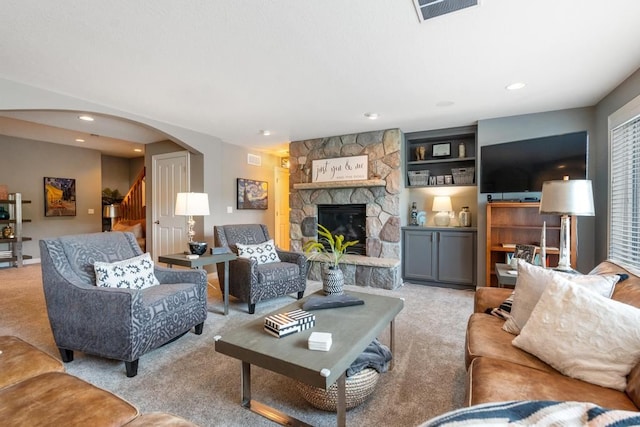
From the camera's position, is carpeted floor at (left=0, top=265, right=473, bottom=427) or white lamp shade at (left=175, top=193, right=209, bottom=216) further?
white lamp shade at (left=175, top=193, right=209, bottom=216)

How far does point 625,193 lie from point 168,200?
5963 mm

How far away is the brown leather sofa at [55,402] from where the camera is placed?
1008 mm

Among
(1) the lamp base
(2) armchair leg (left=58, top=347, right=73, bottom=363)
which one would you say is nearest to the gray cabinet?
(1) the lamp base

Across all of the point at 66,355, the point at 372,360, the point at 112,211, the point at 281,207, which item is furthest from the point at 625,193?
the point at 112,211

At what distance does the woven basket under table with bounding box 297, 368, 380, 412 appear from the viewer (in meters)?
1.61

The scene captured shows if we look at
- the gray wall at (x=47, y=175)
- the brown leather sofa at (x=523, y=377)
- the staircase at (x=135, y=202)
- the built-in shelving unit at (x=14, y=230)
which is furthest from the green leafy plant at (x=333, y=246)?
the gray wall at (x=47, y=175)

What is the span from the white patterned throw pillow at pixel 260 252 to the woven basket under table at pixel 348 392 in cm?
201

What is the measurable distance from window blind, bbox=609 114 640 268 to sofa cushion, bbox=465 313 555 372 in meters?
1.95

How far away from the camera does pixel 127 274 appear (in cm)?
237

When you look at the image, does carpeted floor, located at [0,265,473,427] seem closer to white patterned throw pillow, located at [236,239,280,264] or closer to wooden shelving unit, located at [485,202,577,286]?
white patterned throw pillow, located at [236,239,280,264]

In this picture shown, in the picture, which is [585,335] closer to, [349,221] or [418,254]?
[418,254]

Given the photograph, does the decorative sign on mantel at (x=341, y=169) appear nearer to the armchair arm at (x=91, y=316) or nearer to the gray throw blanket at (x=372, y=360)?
the gray throw blanket at (x=372, y=360)

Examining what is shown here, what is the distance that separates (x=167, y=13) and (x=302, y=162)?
136 inches

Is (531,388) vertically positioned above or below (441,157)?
below
